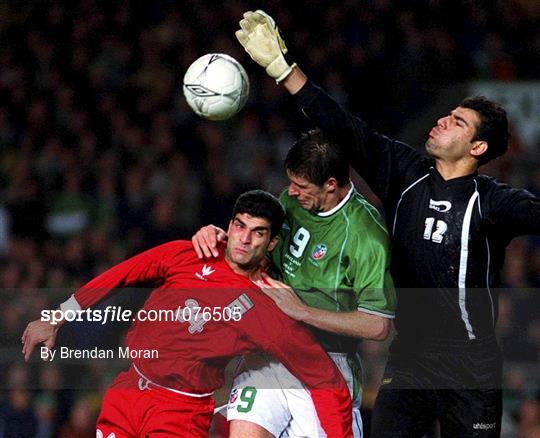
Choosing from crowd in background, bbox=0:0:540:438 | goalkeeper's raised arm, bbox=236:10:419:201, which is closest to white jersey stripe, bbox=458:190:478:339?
goalkeeper's raised arm, bbox=236:10:419:201

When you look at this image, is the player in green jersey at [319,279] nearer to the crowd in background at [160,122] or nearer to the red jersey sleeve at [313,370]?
the red jersey sleeve at [313,370]

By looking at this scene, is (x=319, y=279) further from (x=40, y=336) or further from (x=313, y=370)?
(x=40, y=336)

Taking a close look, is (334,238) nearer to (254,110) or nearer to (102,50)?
(254,110)

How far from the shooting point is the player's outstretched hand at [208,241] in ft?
20.1

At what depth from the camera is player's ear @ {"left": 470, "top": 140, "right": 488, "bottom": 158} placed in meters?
6.11

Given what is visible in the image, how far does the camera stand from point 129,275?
611 cm

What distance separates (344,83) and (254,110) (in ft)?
3.46

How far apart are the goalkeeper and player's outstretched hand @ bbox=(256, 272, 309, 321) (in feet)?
1.81

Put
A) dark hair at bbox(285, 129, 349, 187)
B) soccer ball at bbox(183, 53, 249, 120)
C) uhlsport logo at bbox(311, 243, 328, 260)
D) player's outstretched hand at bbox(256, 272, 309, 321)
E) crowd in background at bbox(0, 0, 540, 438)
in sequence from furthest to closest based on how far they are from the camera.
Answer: crowd in background at bbox(0, 0, 540, 438) < soccer ball at bbox(183, 53, 249, 120) < uhlsport logo at bbox(311, 243, 328, 260) < dark hair at bbox(285, 129, 349, 187) < player's outstretched hand at bbox(256, 272, 309, 321)

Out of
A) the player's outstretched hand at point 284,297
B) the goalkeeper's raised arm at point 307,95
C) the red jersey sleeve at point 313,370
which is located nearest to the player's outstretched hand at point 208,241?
the player's outstretched hand at point 284,297

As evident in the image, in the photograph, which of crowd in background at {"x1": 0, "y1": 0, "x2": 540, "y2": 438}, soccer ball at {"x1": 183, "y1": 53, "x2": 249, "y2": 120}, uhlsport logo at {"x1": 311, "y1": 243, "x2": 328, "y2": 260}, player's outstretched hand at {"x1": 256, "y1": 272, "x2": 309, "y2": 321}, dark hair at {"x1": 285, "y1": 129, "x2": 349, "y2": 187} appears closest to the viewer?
player's outstretched hand at {"x1": 256, "y1": 272, "x2": 309, "y2": 321}

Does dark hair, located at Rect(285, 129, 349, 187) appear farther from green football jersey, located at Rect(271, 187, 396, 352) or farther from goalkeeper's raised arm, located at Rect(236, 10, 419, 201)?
green football jersey, located at Rect(271, 187, 396, 352)

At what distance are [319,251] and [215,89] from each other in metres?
1.01

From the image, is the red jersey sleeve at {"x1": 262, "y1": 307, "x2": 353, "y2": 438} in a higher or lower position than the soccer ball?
lower
